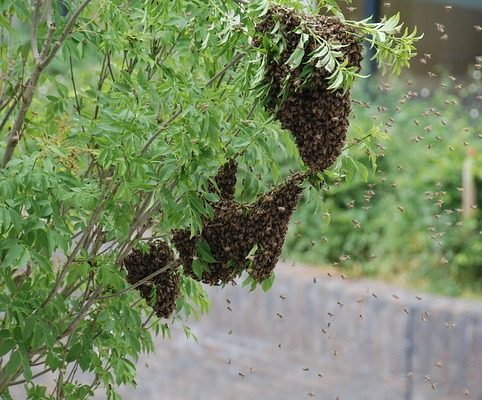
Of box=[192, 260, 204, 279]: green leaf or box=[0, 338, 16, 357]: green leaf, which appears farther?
box=[0, 338, 16, 357]: green leaf

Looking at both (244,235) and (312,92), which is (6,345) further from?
(312,92)

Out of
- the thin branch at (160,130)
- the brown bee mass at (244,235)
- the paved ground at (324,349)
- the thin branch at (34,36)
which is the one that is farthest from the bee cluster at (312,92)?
the paved ground at (324,349)

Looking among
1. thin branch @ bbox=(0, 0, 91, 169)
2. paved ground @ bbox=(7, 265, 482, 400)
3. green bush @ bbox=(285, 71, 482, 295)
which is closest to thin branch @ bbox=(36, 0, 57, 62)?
thin branch @ bbox=(0, 0, 91, 169)

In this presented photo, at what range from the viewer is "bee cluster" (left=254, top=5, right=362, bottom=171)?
6.54ft

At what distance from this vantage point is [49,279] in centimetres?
254

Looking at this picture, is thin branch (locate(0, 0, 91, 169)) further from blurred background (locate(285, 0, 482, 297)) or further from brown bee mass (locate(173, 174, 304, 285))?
blurred background (locate(285, 0, 482, 297))

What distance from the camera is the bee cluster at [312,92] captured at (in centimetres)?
199

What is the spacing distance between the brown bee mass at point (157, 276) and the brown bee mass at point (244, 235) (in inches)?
5.6

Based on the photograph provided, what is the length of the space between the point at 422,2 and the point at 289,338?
358 cm

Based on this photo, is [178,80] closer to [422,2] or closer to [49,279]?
[49,279]

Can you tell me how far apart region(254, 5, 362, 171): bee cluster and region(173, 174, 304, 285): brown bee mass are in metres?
0.12

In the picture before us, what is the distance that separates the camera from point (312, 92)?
2.01 meters

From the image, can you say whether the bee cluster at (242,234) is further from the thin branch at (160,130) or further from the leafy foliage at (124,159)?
the thin branch at (160,130)

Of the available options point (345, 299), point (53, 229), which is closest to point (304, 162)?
point (53, 229)
